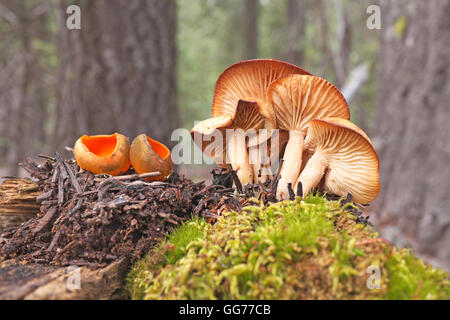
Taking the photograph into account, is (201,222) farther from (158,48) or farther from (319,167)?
(158,48)

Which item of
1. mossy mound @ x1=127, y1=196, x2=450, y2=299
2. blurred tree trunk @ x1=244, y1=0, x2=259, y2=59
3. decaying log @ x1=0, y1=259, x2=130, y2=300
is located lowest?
decaying log @ x1=0, y1=259, x2=130, y2=300

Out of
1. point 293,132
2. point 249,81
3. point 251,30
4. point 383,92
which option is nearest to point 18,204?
point 249,81

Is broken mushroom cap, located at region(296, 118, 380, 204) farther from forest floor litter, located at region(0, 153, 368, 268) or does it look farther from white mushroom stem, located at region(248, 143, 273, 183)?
white mushroom stem, located at region(248, 143, 273, 183)

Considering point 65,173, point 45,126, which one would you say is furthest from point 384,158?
point 45,126

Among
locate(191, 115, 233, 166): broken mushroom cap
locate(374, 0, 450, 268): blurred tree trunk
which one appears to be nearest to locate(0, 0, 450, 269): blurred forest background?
locate(374, 0, 450, 268): blurred tree trunk

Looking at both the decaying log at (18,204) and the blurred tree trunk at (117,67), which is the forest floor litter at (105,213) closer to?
the decaying log at (18,204)

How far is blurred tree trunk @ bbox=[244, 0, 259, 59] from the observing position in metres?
10.8

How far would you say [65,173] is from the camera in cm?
181

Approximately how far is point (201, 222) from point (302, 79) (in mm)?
905

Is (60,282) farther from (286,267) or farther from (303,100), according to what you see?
(303,100)

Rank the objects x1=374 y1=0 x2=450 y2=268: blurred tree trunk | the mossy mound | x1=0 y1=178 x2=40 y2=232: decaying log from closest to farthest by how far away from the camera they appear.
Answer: the mossy mound → x1=0 y1=178 x2=40 y2=232: decaying log → x1=374 y1=0 x2=450 y2=268: blurred tree trunk

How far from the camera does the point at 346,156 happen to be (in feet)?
6.24

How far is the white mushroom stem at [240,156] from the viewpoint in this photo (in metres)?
2.08

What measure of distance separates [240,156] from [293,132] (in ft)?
1.17
